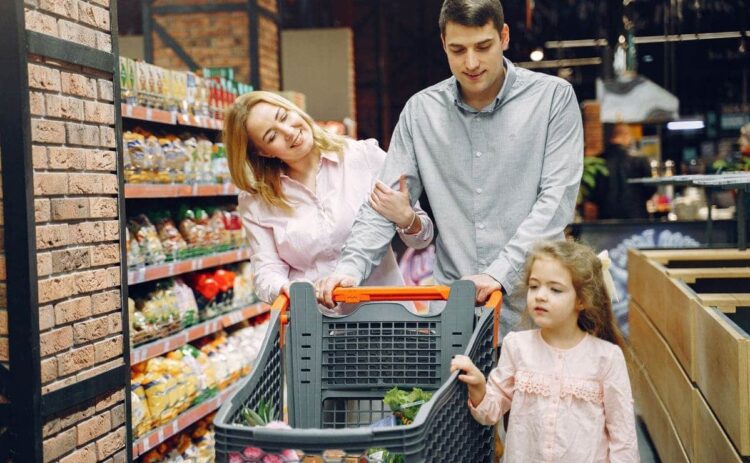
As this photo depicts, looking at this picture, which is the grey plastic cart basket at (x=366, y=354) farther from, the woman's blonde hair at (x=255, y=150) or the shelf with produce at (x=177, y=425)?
the shelf with produce at (x=177, y=425)

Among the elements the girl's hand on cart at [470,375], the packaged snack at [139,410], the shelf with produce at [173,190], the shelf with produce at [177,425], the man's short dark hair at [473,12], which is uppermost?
the man's short dark hair at [473,12]

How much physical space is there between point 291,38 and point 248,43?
2.67m

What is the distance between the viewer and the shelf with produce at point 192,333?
4.07 metres

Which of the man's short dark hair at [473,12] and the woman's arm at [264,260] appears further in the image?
the woman's arm at [264,260]

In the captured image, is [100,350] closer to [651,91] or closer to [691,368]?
[691,368]

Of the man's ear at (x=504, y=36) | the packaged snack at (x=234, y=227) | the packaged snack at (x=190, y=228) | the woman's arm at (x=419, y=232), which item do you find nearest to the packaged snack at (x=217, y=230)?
the packaged snack at (x=234, y=227)

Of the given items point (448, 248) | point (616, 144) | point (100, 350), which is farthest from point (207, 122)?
point (616, 144)

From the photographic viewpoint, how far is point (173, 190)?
450 centimetres

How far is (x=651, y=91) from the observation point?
11086mm

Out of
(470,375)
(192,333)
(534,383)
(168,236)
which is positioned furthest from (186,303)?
(470,375)

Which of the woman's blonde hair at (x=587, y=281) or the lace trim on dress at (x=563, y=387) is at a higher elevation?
the woman's blonde hair at (x=587, y=281)

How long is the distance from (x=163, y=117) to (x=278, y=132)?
186 cm

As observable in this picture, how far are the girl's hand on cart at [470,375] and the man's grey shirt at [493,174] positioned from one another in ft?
1.28

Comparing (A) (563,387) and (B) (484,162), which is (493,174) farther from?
(A) (563,387)
